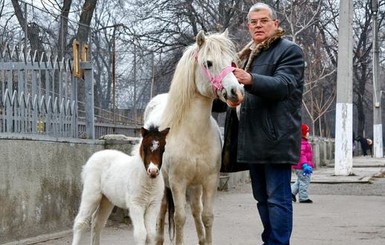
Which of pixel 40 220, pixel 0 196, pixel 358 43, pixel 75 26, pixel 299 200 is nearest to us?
pixel 0 196

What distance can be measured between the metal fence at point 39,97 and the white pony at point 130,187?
134 centimetres

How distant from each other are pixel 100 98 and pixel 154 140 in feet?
16.7

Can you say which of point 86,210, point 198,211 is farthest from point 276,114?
point 86,210

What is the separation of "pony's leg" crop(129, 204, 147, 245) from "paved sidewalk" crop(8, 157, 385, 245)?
2.02 meters

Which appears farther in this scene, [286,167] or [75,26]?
[75,26]

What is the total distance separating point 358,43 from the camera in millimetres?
50531

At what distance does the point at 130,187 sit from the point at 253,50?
1852 mm

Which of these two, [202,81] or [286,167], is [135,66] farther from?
[286,167]

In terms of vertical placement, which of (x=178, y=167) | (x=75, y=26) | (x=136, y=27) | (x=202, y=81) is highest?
(x=136, y=27)

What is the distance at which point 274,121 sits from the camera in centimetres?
611

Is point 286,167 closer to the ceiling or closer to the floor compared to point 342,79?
closer to the floor

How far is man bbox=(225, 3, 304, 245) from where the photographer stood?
607cm

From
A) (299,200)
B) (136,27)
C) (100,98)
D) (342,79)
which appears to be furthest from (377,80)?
(100,98)

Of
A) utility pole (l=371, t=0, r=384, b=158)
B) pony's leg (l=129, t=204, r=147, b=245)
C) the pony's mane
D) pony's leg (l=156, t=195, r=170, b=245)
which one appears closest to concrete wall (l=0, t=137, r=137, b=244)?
pony's leg (l=156, t=195, r=170, b=245)
